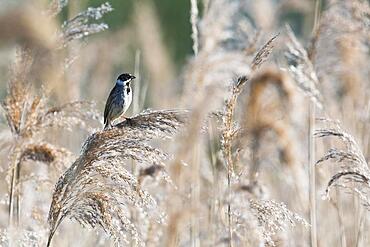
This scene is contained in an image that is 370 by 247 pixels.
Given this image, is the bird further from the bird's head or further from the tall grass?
the tall grass

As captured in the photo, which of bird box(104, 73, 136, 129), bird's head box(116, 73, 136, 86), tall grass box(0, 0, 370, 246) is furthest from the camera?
bird's head box(116, 73, 136, 86)

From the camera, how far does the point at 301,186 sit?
11.8 ft

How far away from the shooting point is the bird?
371 centimetres

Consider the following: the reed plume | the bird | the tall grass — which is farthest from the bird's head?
the reed plume

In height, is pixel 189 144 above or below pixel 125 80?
below

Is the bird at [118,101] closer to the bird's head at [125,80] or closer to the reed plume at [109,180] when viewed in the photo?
the bird's head at [125,80]

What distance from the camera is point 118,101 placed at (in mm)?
3793

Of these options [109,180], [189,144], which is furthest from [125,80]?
[189,144]

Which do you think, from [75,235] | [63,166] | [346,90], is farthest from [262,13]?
[63,166]

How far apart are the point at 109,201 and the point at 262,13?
9.68 feet

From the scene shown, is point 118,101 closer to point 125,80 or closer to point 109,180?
point 125,80

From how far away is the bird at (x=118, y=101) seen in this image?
371 centimetres

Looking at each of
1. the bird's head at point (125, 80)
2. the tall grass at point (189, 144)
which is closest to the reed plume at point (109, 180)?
the tall grass at point (189, 144)

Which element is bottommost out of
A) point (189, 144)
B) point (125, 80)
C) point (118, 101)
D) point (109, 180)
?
point (189, 144)
